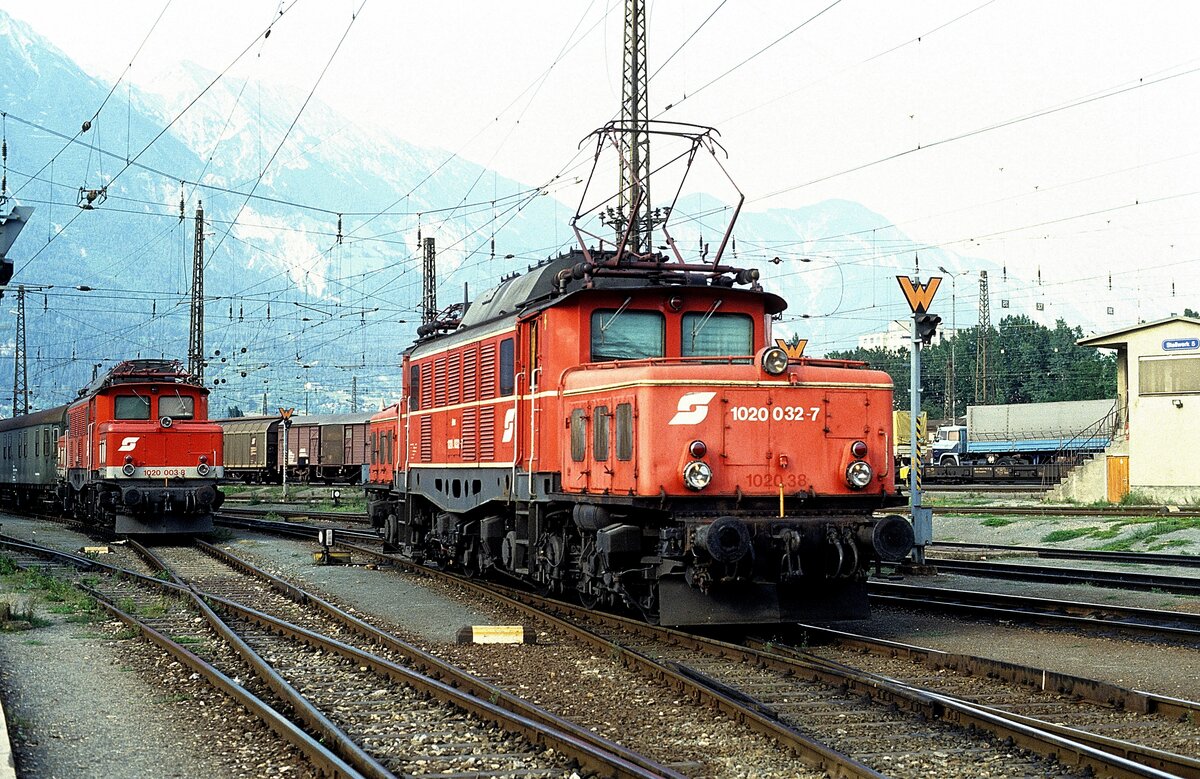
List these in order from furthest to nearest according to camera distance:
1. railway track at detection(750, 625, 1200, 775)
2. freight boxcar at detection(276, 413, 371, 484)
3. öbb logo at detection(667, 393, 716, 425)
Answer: freight boxcar at detection(276, 413, 371, 484) → öbb logo at detection(667, 393, 716, 425) → railway track at detection(750, 625, 1200, 775)

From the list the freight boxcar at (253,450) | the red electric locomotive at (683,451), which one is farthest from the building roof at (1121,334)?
the freight boxcar at (253,450)

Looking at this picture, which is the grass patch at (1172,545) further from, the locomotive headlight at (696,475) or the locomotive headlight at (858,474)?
the locomotive headlight at (696,475)

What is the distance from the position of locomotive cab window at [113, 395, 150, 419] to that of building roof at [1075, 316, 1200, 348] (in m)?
24.9

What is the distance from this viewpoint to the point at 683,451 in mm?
11438

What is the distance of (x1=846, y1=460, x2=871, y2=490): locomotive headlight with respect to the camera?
11.9 m

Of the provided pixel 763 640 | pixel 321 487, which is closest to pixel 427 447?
pixel 763 640

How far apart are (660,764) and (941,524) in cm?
2538

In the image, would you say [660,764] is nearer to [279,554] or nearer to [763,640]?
[763,640]

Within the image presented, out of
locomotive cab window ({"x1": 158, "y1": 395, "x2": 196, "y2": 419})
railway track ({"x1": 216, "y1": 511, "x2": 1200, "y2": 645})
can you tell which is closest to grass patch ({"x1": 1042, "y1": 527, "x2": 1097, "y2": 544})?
railway track ({"x1": 216, "y1": 511, "x2": 1200, "y2": 645})

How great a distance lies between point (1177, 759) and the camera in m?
7.02

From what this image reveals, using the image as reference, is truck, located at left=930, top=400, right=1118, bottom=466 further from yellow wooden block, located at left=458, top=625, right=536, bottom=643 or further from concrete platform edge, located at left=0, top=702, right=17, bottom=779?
concrete platform edge, located at left=0, top=702, right=17, bottom=779

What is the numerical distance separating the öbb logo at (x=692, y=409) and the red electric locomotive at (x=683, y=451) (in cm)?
1

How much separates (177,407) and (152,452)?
1.34m

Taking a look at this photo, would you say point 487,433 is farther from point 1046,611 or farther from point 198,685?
point 1046,611
